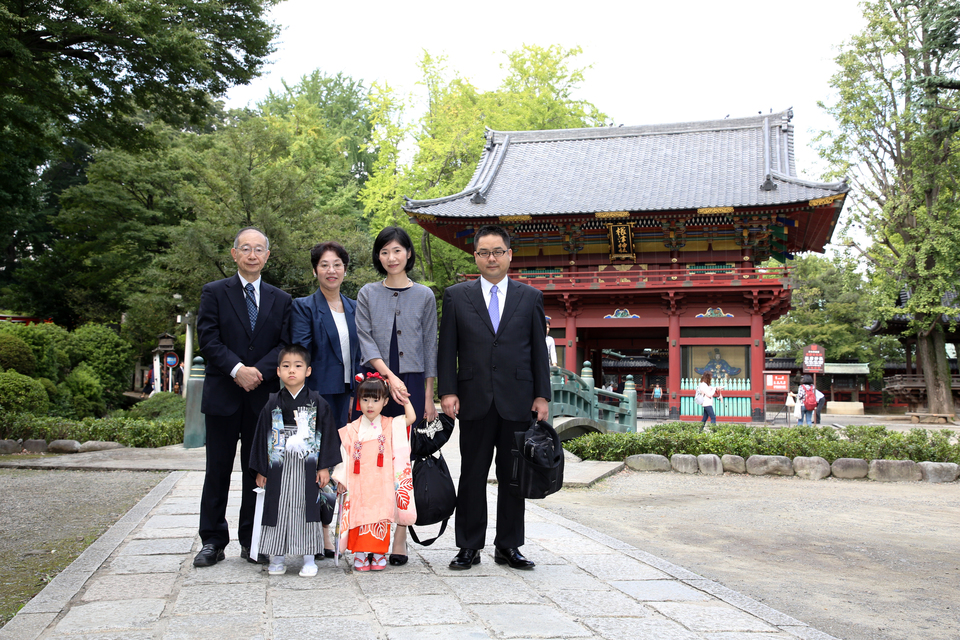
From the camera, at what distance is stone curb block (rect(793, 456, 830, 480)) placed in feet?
32.9

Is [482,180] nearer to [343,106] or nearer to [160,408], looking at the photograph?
[160,408]

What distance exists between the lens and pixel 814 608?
12.5 ft

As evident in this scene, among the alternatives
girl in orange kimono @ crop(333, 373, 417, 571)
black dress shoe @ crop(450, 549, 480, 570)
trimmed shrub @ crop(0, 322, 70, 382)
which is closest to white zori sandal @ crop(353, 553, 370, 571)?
girl in orange kimono @ crop(333, 373, 417, 571)

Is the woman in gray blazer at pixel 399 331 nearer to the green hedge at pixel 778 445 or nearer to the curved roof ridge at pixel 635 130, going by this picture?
the green hedge at pixel 778 445

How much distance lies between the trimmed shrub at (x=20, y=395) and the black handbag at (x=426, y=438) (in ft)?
33.9

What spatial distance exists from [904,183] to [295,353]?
2694 centimetres

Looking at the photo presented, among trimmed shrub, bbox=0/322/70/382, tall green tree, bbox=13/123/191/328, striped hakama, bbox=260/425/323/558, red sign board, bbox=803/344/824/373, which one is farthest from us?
red sign board, bbox=803/344/824/373

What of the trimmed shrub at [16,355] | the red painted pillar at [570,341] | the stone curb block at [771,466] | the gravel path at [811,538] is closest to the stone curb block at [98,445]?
the stone curb block at [771,466]

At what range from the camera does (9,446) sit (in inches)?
408

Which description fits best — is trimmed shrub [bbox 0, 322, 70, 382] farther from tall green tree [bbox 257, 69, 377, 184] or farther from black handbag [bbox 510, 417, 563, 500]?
tall green tree [bbox 257, 69, 377, 184]

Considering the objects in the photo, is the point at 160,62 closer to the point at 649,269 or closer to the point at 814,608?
the point at 814,608

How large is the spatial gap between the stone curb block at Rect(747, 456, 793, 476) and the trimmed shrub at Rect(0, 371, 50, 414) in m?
11.4

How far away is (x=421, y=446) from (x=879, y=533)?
458cm

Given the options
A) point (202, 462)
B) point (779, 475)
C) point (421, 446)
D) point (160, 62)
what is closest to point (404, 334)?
point (421, 446)
